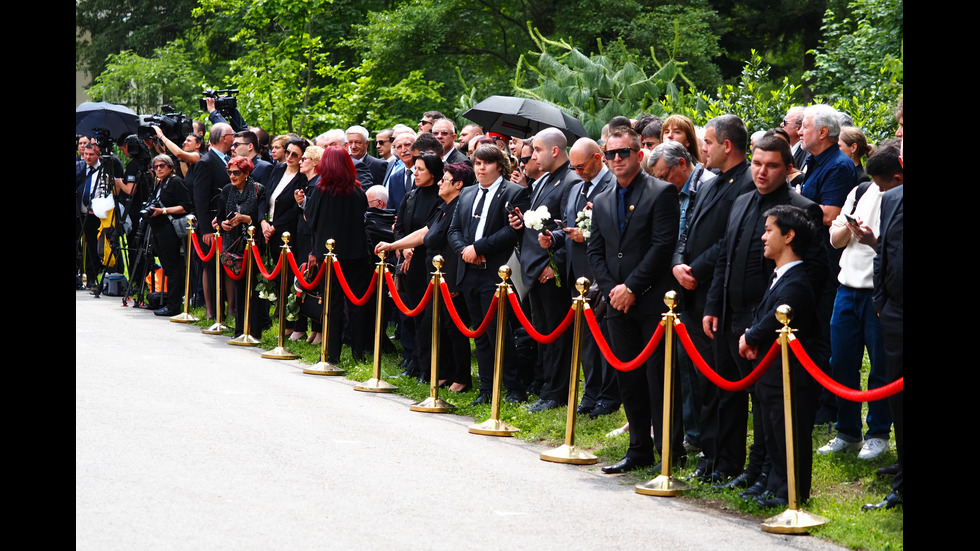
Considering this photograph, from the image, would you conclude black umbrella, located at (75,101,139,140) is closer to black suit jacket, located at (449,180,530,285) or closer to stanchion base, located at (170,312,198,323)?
stanchion base, located at (170,312,198,323)

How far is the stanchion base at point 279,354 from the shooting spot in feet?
43.9

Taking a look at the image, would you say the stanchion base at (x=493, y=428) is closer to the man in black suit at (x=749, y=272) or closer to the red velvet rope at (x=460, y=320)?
the red velvet rope at (x=460, y=320)

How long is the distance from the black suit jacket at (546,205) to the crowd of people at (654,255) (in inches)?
0.7

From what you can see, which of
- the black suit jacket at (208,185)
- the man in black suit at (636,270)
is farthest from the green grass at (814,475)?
the black suit jacket at (208,185)

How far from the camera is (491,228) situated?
10.6 meters

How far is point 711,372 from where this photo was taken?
7438mm

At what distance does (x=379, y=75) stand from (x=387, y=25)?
1.22 meters

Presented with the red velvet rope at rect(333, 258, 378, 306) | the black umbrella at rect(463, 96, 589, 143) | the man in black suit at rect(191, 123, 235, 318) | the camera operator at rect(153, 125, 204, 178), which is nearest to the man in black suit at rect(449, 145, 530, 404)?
the red velvet rope at rect(333, 258, 378, 306)

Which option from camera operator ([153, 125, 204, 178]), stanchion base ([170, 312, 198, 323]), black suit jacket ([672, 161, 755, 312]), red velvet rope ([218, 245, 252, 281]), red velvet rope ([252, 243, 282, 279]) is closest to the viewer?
black suit jacket ([672, 161, 755, 312])

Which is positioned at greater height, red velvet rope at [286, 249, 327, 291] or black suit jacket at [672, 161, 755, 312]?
black suit jacket at [672, 161, 755, 312]

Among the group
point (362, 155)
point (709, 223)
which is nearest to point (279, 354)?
point (362, 155)

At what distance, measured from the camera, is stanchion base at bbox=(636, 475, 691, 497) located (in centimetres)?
766
